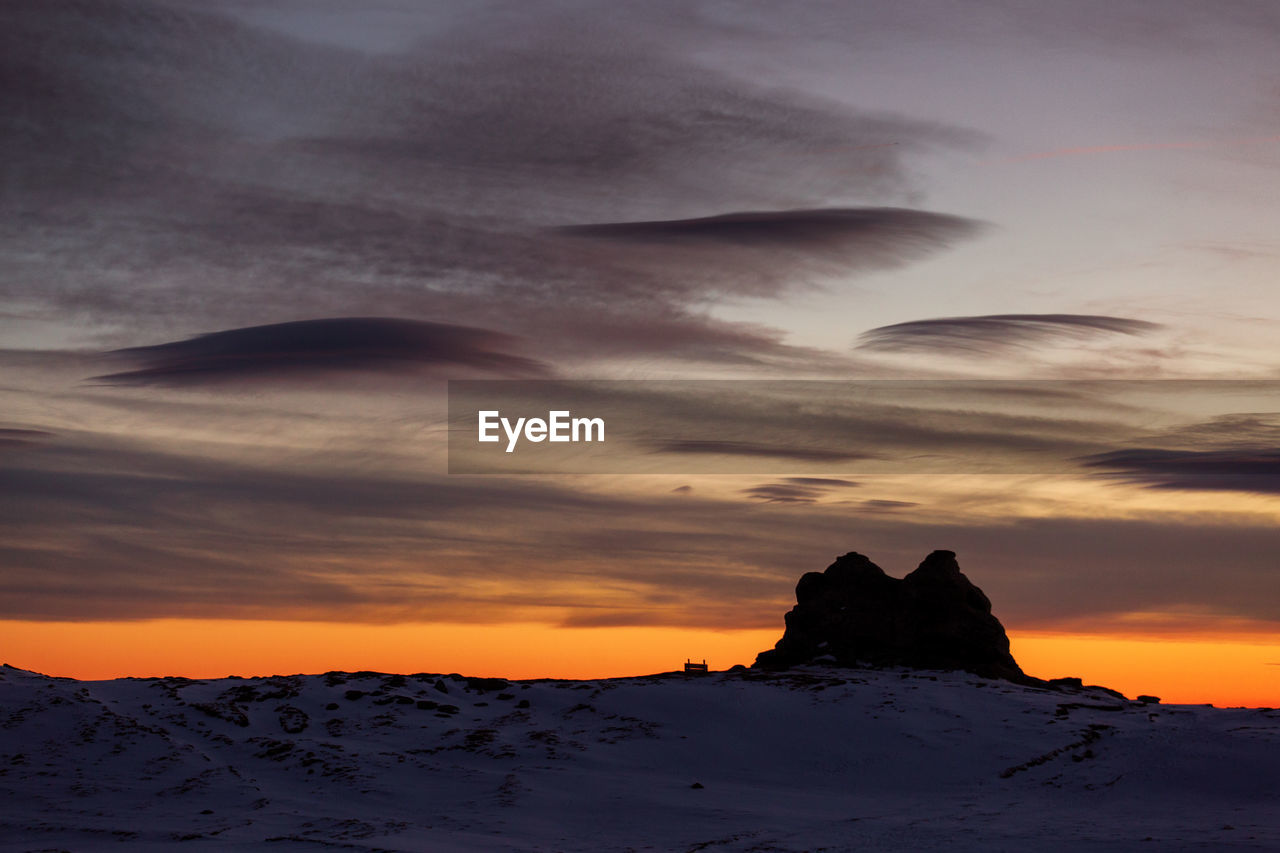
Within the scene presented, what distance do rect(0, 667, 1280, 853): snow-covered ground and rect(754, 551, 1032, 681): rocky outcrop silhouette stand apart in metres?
4.29

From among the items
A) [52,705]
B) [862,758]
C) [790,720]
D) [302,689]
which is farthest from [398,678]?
[862,758]

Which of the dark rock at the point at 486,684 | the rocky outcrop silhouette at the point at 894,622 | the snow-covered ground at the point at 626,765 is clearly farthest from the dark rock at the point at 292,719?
the rocky outcrop silhouette at the point at 894,622

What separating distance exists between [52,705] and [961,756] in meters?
45.2

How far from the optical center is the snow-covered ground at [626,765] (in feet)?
154

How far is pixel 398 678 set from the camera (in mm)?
73875

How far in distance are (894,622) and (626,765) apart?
1085 inches

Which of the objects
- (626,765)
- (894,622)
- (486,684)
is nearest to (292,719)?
(486,684)

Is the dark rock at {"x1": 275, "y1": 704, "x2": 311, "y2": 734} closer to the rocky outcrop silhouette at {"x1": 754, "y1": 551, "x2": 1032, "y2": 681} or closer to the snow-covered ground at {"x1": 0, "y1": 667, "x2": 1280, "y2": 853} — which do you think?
the snow-covered ground at {"x1": 0, "y1": 667, "x2": 1280, "y2": 853}

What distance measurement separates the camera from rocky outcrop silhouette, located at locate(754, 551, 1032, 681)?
261 ft

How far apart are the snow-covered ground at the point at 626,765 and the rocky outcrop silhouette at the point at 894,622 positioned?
4290mm

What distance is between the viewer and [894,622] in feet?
267

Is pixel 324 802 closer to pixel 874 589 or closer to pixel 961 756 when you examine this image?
pixel 961 756

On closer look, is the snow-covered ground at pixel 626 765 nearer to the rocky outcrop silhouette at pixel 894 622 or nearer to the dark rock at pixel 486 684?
the dark rock at pixel 486 684

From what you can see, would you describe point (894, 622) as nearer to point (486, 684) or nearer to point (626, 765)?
point (486, 684)
